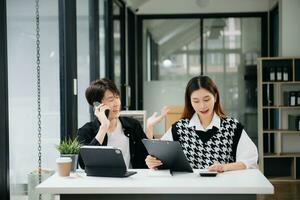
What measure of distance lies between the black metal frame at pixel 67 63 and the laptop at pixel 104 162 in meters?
1.51

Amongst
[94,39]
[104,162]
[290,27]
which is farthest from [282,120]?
[104,162]

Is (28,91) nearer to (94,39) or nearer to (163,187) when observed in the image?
(163,187)

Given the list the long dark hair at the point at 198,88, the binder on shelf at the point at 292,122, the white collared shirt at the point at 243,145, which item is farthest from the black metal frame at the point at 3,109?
the binder on shelf at the point at 292,122

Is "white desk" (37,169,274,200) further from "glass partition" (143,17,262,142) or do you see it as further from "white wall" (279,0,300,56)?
"glass partition" (143,17,262,142)

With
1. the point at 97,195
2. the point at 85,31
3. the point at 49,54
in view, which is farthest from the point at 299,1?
the point at 97,195

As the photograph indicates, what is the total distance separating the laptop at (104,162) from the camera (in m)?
2.71

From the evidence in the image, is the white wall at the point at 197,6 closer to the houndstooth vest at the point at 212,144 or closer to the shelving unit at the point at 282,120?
the shelving unit at the point at 282,120

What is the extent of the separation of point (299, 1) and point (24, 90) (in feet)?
17.3

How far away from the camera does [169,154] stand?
9.06 ft

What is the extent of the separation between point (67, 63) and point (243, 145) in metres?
1.84

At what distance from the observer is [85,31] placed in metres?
5.20

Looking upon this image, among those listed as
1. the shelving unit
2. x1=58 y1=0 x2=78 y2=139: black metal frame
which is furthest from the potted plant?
the shelving unit

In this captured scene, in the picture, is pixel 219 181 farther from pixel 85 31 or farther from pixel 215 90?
pixel 85 31

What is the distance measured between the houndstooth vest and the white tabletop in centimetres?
33
